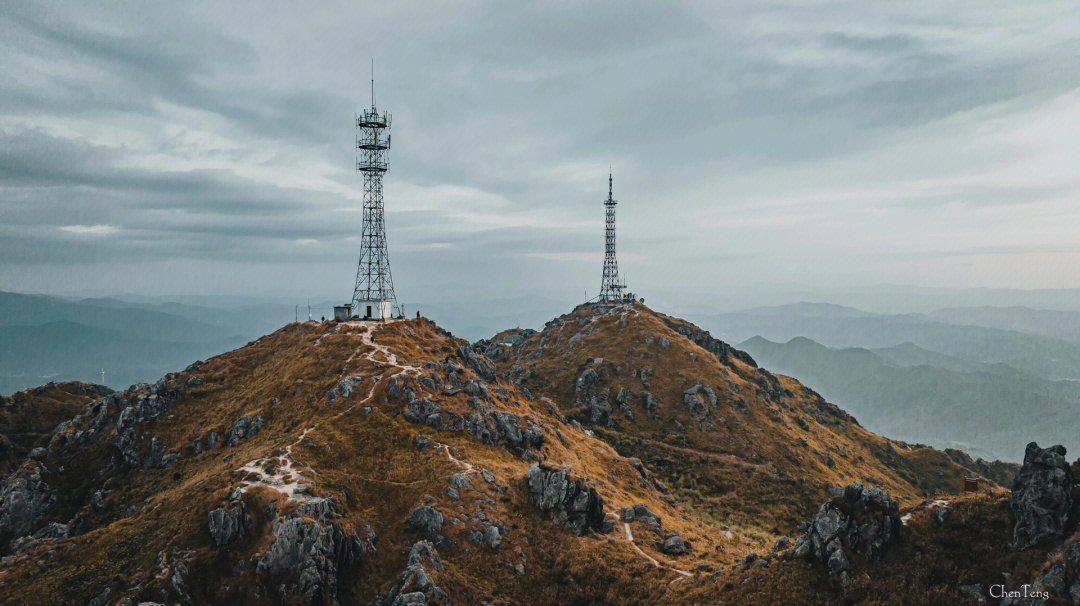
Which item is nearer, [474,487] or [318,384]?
[474,487]

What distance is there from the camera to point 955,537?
44438mm

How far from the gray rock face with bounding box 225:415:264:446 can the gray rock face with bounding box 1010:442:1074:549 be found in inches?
3922

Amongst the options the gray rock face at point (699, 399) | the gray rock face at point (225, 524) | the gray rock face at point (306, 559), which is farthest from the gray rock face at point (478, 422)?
the gray rock face at point (699, 399)

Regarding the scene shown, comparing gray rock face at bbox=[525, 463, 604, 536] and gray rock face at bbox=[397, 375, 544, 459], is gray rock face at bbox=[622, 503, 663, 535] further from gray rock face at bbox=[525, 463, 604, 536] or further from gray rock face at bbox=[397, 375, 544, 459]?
gray rock face at bbox=[397, 375, 544, 459]

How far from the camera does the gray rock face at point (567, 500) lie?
74.2 metres

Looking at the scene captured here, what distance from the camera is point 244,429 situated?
3588 inches

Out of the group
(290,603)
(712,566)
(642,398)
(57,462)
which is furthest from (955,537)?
(57,462)

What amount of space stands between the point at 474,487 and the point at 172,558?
1430 inches

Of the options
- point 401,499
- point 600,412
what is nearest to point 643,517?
point 401,499

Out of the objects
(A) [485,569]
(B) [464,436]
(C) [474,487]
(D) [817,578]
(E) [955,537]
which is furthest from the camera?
(B) [464,436]

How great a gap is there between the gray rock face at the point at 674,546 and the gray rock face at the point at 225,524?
53.2 m

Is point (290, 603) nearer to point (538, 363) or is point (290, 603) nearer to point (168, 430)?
point (168, 430)

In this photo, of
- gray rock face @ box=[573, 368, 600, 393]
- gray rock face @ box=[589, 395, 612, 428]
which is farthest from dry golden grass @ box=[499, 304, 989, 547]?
gray rock face @ box=[589, 395, 612, 428]

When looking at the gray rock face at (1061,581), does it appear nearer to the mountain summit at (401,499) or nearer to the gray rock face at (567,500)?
the mountain summit at (401,499)
